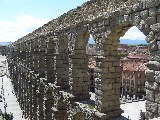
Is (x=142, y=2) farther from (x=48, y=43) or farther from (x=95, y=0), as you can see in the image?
(x=48, y=43)

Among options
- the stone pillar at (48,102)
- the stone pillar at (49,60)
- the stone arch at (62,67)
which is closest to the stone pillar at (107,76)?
the stone arch at (62,67)

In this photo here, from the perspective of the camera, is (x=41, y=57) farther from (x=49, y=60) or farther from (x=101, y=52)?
(x=101, y=52)

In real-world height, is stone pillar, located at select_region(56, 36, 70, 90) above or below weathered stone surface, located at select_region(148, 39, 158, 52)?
below

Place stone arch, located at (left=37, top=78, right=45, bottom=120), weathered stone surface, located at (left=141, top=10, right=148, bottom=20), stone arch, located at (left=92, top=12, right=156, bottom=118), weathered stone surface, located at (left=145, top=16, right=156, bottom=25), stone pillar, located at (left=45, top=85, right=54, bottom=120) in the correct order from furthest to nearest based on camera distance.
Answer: stone arch, located at (left=37, top=78, right=45, bottom=120)
stone pillar, located at (left=45, top=85, right=54, bottom=120)
stone arch, located at (left=92, top=12, right=156, bottom=118)
weathered stone surface, located at (left=141, top=10, right=148, bottom=20)
weathered stone surface, located at (left=145, top=16, right=156, bottom=25)

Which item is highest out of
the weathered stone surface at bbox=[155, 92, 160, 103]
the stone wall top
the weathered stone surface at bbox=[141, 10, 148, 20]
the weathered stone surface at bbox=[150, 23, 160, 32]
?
the stone wall top

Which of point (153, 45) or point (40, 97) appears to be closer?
point (153, 45)

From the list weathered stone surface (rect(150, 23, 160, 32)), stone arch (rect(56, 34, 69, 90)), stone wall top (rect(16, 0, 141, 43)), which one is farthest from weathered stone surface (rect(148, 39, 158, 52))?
stone arch (rect(56, 34, 69, 90))

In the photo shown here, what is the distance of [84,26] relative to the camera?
48.6 feet

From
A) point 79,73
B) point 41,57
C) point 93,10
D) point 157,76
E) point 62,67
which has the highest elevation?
point 93,10

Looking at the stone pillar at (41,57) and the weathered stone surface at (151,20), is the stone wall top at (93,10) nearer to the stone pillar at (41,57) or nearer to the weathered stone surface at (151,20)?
the weathered stone surface at (151,20)

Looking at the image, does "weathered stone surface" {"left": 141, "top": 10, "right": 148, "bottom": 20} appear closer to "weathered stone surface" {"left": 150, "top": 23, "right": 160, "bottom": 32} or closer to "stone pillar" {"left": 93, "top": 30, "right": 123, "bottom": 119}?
"weathered stone surface" {"left": 150, "top": 23, "right": 160, "bottom": 32}

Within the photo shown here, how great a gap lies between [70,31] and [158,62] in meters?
8.63

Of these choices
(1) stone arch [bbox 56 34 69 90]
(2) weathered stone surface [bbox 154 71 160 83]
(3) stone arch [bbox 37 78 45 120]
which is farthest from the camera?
(3) stone arch [bbox 37 78 45 120]

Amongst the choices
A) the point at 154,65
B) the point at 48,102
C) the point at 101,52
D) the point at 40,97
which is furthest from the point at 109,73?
the point at 40,97
